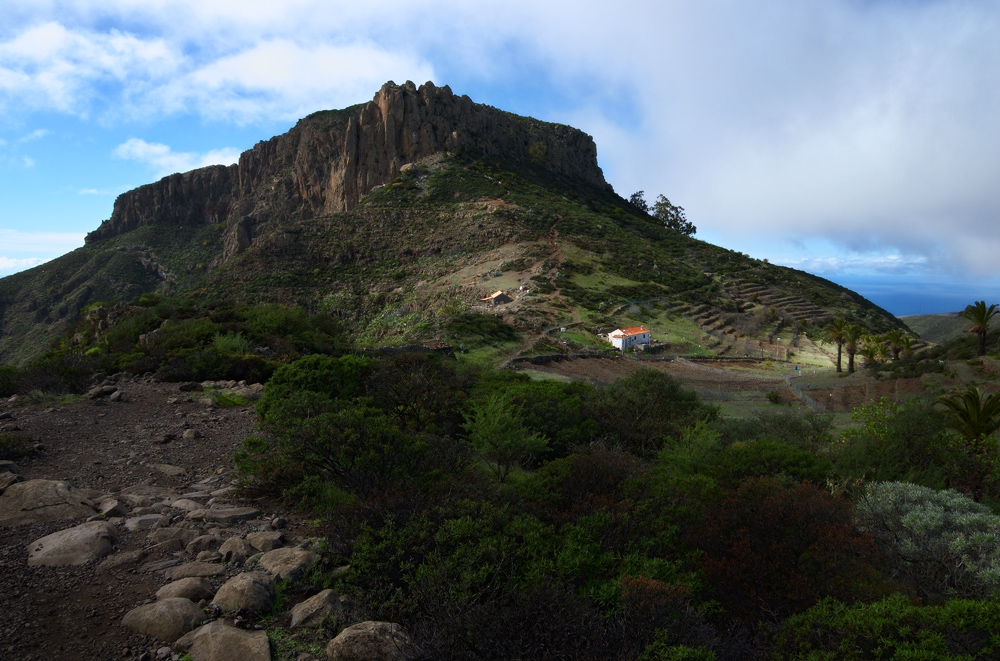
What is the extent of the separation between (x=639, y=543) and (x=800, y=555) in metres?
1.73

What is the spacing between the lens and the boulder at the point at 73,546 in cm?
461

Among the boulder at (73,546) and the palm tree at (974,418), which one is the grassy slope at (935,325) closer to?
the palm tree at (974,418)

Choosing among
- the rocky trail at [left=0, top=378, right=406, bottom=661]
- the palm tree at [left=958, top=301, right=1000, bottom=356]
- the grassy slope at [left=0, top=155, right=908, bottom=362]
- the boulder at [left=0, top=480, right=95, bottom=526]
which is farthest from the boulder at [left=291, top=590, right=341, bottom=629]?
the palm tree at [left=958, top=301, right=1000, bottom=356]

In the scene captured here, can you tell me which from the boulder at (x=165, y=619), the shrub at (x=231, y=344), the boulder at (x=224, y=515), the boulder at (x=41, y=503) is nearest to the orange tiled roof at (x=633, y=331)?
the shrub at (x=231, y=344)

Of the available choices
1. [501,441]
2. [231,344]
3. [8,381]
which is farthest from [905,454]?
[8,381]

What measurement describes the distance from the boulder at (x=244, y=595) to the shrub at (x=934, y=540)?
6590mm

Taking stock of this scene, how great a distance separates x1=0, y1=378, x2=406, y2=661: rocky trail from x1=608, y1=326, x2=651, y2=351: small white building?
1221 inches

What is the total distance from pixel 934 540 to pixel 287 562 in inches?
287

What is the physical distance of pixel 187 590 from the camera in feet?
13.9

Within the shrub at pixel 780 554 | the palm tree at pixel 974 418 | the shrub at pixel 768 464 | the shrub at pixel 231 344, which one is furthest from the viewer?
the shrub at pixel 231 344

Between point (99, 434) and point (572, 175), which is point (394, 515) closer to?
point (99, 434)

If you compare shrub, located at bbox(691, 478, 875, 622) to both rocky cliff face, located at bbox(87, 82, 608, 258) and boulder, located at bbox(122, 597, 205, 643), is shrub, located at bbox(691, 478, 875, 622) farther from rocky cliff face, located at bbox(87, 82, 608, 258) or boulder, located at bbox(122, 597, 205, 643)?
rocky cliff face, located at bbox(87, 82, 608, 258)

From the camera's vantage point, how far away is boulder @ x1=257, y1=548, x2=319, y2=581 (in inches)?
179

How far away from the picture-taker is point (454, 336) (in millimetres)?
31531
